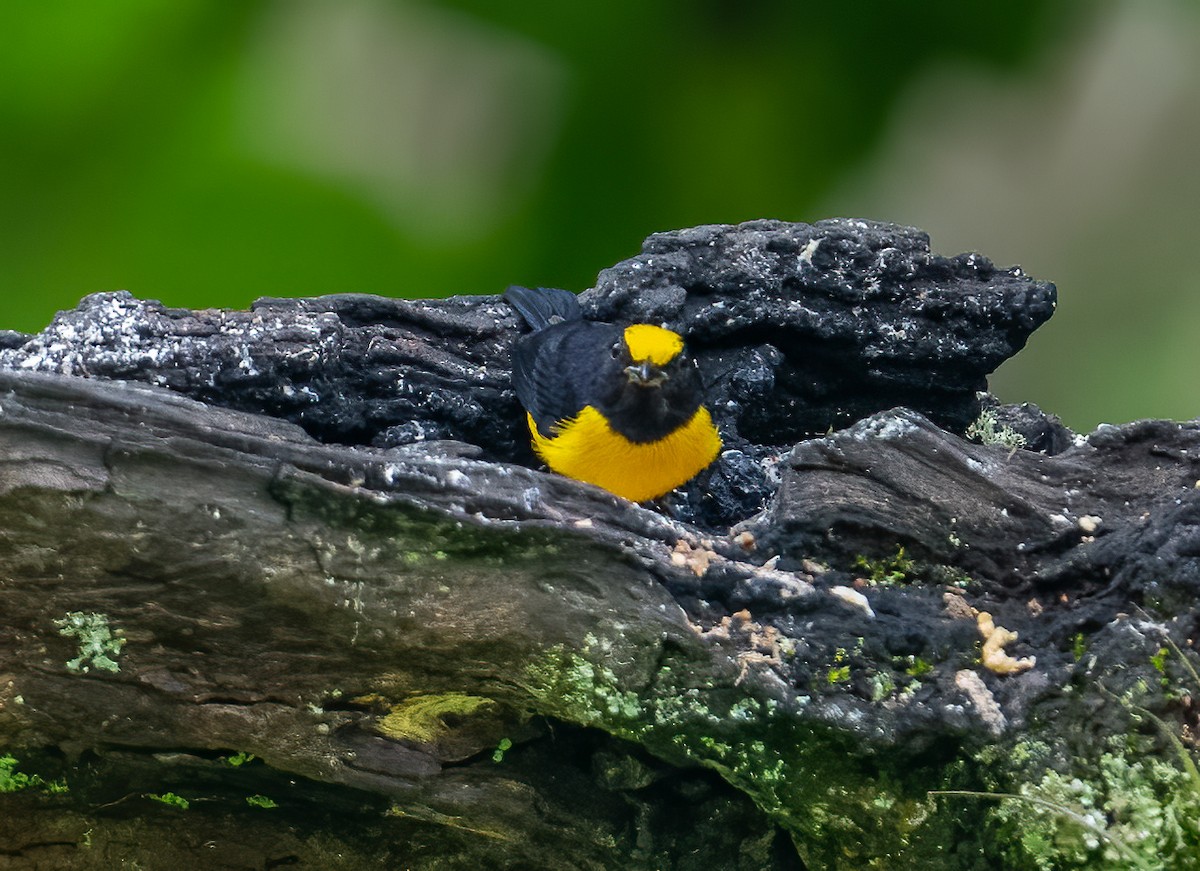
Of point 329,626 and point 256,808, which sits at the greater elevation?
point 329,626

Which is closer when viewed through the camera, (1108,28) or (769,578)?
(769,578)

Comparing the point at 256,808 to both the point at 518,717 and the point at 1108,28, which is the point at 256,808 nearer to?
the point at 518,717

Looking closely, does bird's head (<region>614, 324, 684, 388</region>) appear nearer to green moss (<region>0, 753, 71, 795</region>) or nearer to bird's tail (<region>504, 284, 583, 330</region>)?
bird's tail (<region>504, 284, 583, 330</region>)

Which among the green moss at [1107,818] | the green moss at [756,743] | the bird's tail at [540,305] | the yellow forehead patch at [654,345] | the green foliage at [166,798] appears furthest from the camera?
the bird's tail at [540,305]

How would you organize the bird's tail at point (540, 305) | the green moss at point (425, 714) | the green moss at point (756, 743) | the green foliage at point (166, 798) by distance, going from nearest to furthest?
the green moss at point (756, 743) → the green moss at point (425, 714) → the green foliage at point (166, 798) → the bird's tail at point (540, 305)

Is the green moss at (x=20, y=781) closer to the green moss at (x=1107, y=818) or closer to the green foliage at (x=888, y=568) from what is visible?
the green foliage at (x=888, y=568)

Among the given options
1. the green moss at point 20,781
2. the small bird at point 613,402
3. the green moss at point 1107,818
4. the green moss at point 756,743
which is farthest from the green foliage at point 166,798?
the green moss at point 1107,818

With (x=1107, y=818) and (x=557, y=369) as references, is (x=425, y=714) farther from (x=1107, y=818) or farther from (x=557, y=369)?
(x=1107, y=818)

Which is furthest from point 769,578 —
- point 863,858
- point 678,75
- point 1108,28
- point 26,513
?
point 1108,28
